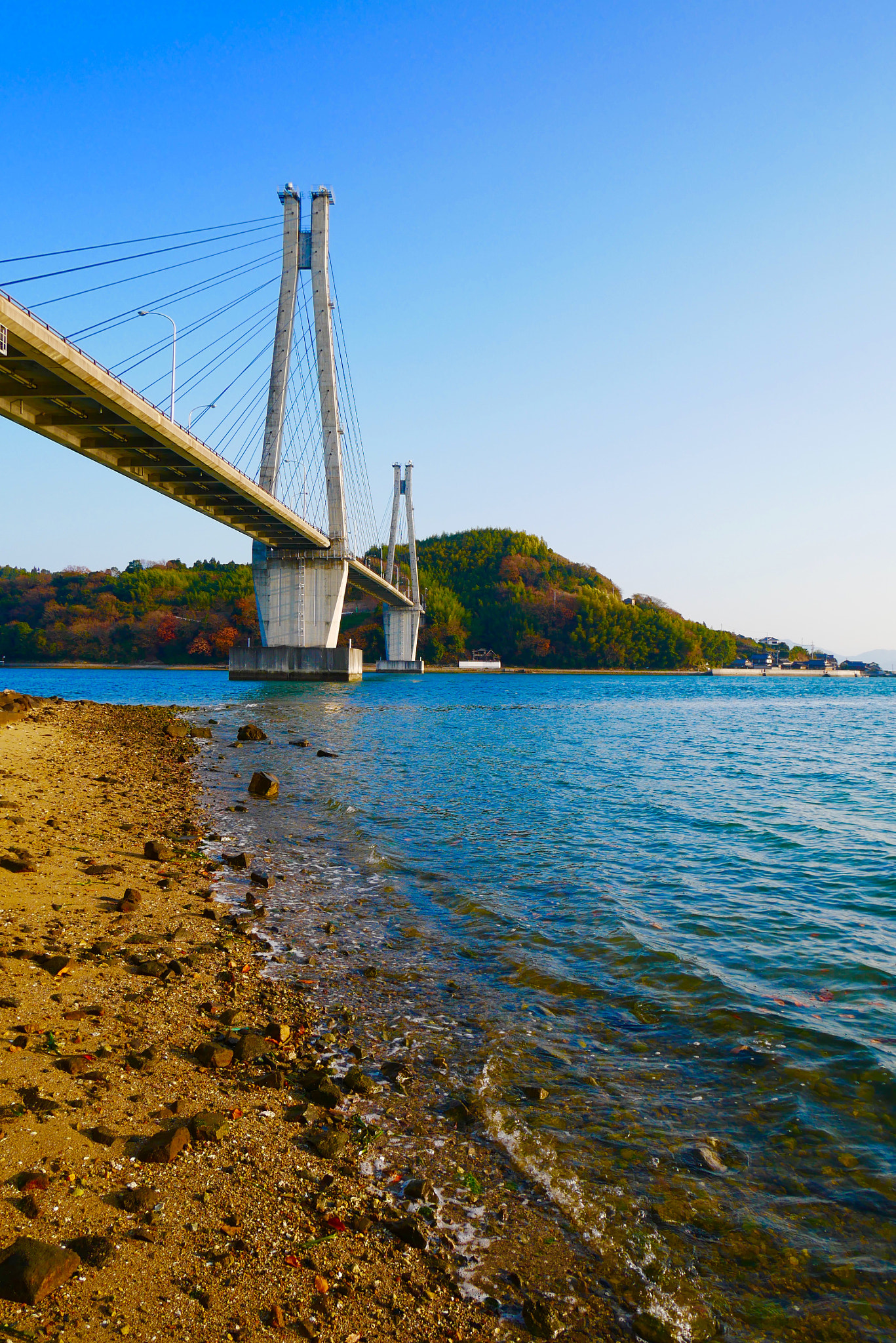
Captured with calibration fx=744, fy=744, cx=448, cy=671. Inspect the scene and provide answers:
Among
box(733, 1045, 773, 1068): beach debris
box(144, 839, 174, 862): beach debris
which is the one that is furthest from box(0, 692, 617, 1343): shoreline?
box(144, 839, 174, 862): beach debris

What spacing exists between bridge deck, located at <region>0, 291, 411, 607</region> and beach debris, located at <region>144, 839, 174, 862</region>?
17933 mm

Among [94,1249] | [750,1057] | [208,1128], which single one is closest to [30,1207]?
[94,1249]

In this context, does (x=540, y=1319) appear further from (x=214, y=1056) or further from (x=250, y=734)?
(x=250, y=734)

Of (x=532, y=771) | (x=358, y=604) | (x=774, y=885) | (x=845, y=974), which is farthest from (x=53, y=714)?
(x=358, y=604)

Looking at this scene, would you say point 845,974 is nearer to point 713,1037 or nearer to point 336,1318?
point 713,1037

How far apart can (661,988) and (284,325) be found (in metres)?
52.8

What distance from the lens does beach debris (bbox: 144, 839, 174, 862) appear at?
833cm

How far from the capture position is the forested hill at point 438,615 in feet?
381

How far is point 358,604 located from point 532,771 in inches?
5011

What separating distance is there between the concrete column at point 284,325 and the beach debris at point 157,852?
43.2 metres

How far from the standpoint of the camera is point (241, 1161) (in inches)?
131

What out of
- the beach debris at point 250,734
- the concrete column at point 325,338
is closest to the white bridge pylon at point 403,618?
the concrete column at point 325,338

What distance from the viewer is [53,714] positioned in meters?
24.2

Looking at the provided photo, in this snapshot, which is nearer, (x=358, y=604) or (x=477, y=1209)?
(x=477, y=1209)
